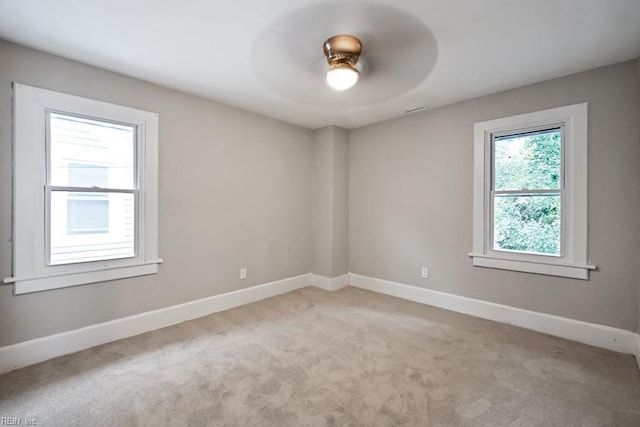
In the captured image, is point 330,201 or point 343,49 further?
point 330,201

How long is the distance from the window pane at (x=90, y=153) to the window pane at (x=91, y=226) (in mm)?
119

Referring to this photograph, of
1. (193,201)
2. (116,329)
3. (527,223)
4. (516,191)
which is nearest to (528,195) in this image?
(516,191)

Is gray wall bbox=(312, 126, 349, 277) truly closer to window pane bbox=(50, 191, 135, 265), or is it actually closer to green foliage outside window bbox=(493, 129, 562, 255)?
green foliage outside window bbox=(493, 129, 562, 255)

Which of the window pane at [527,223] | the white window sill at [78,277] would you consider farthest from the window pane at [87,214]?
the window pane at [527,223]

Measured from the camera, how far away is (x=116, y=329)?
2625mm

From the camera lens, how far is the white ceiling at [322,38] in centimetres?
180

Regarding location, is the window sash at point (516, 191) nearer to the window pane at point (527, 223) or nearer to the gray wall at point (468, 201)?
the window pane at point (527, 223)

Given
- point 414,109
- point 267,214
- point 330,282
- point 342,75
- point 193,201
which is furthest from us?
point 330,282

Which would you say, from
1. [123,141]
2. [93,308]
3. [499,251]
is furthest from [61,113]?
[499,251]

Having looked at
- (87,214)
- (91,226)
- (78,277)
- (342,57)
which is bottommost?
(78,277)

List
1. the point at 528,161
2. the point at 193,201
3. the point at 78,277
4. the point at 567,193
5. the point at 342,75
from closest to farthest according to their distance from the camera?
the point at 342,75
the point at 78,277
the point at 567,193
the point at 528,161
the point at 193,201

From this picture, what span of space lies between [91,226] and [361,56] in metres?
2.70

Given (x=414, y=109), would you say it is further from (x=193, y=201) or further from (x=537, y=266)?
(x=193, y=201)

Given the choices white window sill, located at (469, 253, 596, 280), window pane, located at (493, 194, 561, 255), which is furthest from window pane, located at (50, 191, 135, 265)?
window pane, located at (493, 194, 561, 255)
